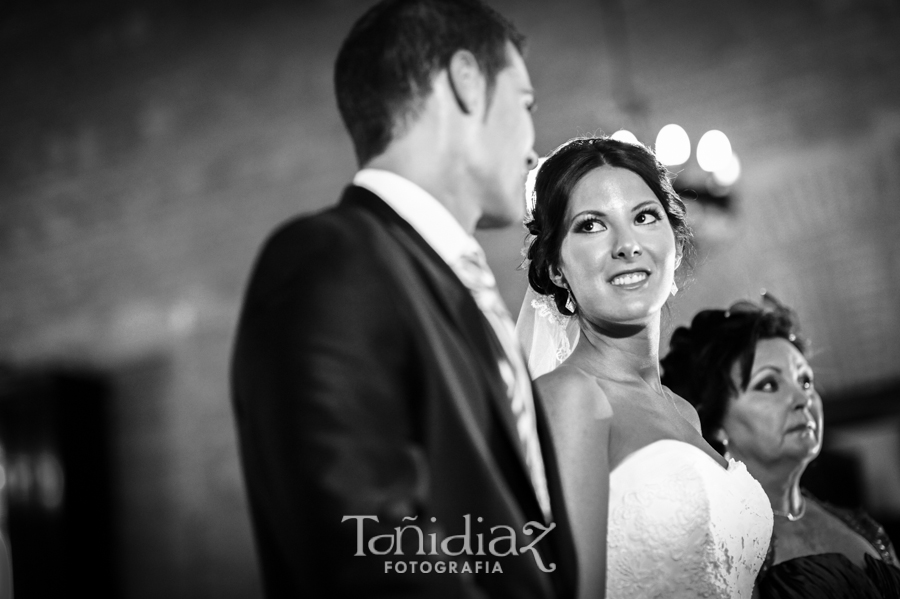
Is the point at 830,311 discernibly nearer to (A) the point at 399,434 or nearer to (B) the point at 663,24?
(B) the point at 663,24

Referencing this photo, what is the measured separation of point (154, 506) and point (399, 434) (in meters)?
4.86

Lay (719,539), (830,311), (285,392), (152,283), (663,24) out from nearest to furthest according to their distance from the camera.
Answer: (285,392) → (719,539) → (830,311) → (663,24) → (152,283)

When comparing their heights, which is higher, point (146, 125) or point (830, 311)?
point (146, 125)

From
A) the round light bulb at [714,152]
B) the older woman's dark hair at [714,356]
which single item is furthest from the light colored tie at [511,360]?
the round light bulb at [714,152]

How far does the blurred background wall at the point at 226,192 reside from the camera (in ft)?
16.3

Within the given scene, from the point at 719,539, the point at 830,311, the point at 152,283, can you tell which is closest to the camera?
the point at 719,539

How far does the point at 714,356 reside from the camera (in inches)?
78.4

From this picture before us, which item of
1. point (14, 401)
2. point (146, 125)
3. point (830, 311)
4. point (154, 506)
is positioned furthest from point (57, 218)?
point (830, 311)

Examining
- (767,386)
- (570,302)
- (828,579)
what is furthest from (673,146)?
(570,302)

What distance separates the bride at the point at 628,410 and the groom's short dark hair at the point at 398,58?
370 millimetres

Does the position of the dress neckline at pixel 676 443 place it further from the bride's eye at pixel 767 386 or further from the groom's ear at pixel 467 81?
the groom's ear at pixel 467 81

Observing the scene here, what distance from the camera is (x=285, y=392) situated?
39.2 inches

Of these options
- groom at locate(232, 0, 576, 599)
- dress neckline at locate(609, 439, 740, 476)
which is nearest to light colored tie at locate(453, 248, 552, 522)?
groom at locate(232, 0, 576, 599)

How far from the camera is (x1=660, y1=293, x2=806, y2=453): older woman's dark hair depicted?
1.98 meters
